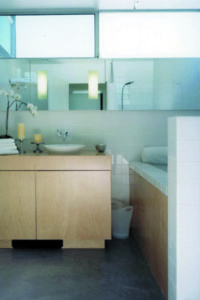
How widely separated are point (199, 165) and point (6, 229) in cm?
166

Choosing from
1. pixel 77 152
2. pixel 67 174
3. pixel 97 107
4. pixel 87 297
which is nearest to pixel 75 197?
pixel 67 174

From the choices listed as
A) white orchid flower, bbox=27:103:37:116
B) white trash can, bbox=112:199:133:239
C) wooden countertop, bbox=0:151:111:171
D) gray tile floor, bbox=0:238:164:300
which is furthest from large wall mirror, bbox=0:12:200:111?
gray tile floor, bbox=0:238:164:300

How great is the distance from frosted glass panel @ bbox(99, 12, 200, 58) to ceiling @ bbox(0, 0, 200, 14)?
72 mm

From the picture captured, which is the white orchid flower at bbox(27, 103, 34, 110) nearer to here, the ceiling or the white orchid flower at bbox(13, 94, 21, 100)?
the white orchid flower at bbox(13, 94, 21, 100)

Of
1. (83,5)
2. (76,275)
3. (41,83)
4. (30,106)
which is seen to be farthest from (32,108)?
(76,275)

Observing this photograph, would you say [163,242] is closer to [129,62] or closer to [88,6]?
[129,62]

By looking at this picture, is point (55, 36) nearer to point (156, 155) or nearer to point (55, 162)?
point (55, 162)

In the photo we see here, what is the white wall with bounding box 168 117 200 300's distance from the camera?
1186mm

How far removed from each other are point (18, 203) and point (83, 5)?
6.61 feet

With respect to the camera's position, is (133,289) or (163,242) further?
(133,289)

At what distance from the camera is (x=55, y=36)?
2.81 m

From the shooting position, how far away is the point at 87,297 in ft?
5.03

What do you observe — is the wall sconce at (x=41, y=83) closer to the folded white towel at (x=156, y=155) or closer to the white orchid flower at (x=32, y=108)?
the white orchid flower at (x=32, y=108)

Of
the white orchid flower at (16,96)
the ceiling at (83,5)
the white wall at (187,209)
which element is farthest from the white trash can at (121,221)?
the ceiling at (83,5)
